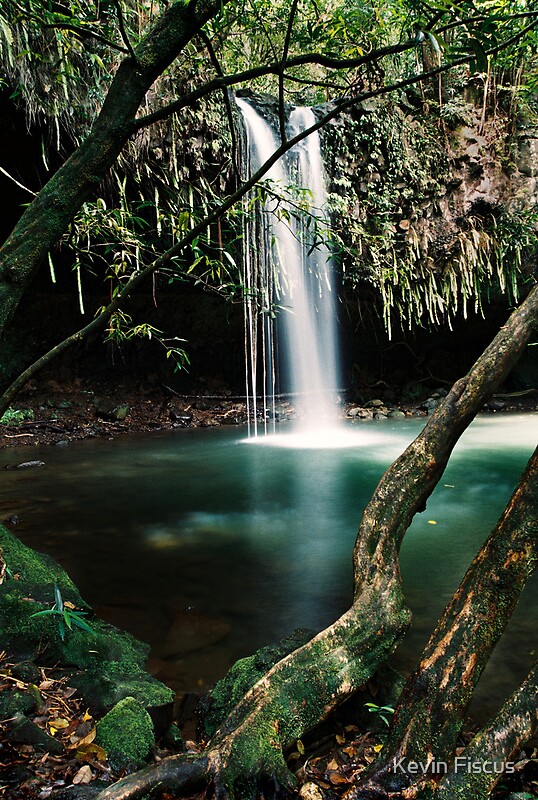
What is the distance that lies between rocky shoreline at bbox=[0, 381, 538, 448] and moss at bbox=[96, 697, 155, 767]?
7147 millimetres

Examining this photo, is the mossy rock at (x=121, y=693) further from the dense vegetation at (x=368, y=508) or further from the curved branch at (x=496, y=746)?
the curved branch at (x=496, y=746)

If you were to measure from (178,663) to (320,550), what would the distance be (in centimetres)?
169

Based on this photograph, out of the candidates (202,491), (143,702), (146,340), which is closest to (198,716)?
(143,702)

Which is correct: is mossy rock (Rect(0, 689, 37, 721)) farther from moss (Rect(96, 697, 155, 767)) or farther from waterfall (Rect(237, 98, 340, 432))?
waterfall (Rect(237, 98, 340, 432))

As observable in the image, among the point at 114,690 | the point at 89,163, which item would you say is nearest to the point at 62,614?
the point at 114,690

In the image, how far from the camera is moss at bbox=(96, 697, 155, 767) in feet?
5.15

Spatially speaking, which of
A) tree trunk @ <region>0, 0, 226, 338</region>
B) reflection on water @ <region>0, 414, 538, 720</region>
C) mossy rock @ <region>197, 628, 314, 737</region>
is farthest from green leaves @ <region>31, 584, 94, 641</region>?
tree trunk @ <region>0, 0, 226, 338</region>

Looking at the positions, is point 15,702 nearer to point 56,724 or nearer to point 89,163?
point 56,724

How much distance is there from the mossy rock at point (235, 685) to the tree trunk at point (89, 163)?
5.25 feet

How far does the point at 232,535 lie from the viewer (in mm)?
4195

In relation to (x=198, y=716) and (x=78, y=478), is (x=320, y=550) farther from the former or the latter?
(x=78, y=478)

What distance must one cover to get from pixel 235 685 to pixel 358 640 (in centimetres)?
53

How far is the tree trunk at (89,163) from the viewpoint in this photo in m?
1.35

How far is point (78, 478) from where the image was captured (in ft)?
19.7
